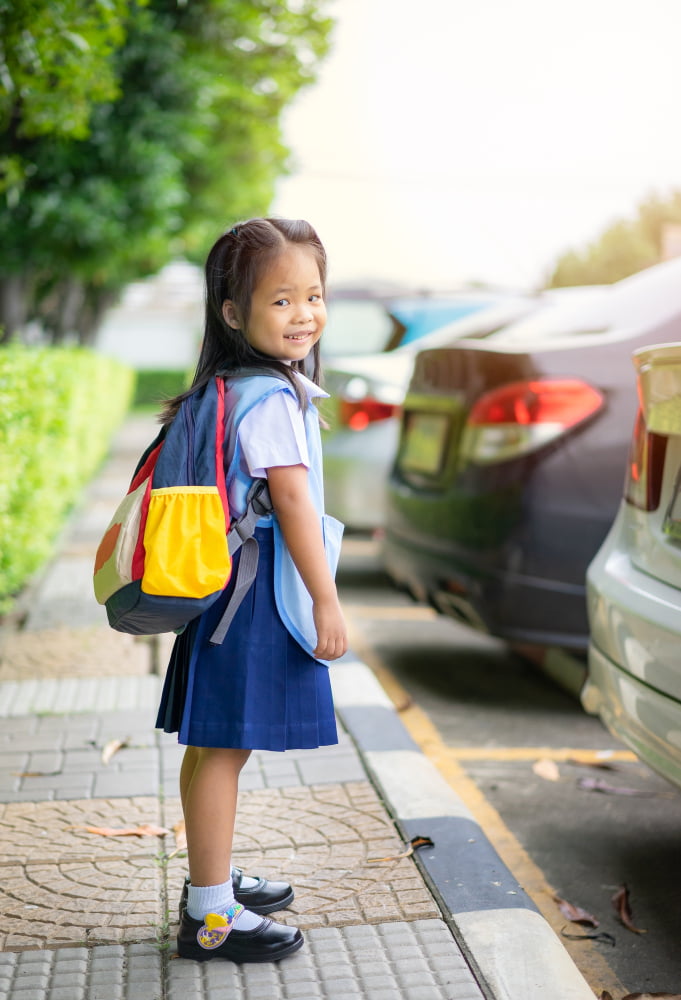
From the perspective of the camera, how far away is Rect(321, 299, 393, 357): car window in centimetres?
805

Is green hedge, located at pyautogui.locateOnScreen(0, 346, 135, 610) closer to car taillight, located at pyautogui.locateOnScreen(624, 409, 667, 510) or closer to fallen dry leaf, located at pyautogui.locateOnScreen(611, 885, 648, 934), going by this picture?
car taillight, located at pyautogui.locateOnScreen(624, 409, 667, 510)

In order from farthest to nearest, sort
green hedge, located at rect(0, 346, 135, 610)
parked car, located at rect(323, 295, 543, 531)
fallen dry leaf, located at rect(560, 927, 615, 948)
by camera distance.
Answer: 1. parked car, located at rect(323, 295, 543, 531)
2. green hedge, located at rect(0, 346, 135, 610)
3. fallen dry leaf, located at rect(560, 927, 615, 948)

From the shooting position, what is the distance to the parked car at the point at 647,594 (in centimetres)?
271

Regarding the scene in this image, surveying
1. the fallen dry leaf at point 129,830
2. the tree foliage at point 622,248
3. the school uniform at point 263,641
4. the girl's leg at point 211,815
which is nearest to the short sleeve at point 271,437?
the school uniform at point 263,641

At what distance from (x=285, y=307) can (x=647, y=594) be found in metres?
1.24

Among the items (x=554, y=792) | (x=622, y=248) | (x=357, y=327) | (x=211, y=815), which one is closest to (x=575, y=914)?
(x=554, y=792)

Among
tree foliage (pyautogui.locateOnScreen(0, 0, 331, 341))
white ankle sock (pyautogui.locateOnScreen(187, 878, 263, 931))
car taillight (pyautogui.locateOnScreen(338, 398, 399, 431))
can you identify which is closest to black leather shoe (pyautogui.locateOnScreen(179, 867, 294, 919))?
white ankle sock (pyautogui.locateOnScreen(187, 878, 263, 931))

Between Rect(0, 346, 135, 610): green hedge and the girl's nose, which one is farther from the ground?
the girl's nose

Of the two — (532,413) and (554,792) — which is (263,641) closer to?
(554,792)

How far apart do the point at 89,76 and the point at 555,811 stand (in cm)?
469

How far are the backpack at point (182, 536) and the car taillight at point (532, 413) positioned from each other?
1.92 meters

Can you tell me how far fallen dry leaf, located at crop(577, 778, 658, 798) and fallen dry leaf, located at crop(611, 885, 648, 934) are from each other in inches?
27.9

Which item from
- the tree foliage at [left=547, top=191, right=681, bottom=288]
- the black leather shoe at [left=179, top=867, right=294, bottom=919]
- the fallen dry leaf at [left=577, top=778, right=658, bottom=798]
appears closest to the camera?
the black leather shoe at [left=179, top=867, right=294, bottom=919]

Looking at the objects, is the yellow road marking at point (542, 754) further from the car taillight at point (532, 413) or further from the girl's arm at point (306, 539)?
the girl's arm at point (306, 539)
